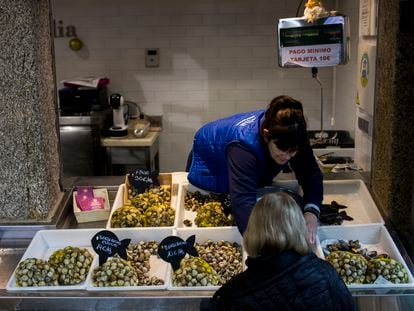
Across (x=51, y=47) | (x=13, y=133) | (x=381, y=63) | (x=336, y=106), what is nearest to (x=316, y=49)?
(x=381, y=63)

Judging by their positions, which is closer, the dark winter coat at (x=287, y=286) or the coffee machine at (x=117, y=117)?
the dark winter coat at (x=287, y=286)

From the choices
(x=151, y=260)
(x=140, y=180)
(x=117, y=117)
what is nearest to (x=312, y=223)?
(x=151, y=260)

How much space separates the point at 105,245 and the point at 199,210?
58 cm

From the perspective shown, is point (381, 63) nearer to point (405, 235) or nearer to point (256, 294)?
point (405, 235)

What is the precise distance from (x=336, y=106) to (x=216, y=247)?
3.76 m

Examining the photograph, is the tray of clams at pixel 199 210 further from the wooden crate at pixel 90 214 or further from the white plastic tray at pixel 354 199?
the white plastic tray at pixel 354 199

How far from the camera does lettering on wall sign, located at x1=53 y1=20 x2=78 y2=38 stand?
5.83 m

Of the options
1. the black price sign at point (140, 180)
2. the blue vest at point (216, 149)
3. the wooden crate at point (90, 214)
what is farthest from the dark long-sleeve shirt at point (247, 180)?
the wooden crate at point (90, 214)

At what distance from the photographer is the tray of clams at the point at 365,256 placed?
79.7 inches

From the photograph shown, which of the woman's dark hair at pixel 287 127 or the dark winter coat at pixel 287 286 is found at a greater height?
the woman's dark hair at pixel 287 127

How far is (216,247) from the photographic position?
2336 millimetres

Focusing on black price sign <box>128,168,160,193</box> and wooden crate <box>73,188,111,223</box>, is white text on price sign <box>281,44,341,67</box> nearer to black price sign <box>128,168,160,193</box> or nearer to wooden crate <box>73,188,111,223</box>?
black price sign <box>128,168,160,193</box>

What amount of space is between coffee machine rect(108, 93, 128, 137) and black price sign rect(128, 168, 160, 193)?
8.42ft

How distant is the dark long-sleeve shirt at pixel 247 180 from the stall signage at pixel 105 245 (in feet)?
1.59
